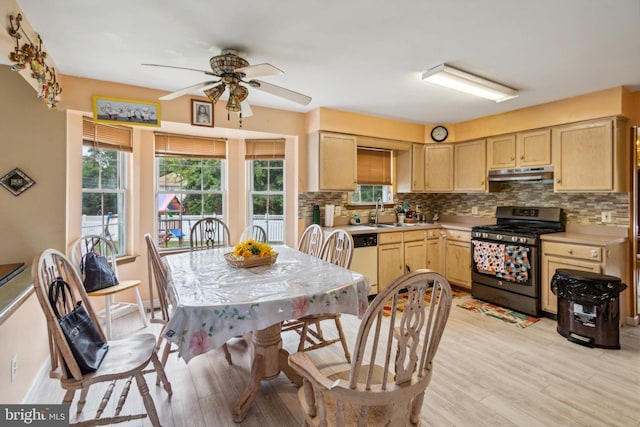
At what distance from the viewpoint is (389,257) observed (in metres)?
4.19

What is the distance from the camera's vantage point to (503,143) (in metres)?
4.11

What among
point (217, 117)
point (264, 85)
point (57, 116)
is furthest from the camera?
point (217, 117)

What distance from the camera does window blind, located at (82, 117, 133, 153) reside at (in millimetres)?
3123

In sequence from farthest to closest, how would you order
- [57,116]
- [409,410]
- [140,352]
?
[57,116] < [140,352] < [409,410]

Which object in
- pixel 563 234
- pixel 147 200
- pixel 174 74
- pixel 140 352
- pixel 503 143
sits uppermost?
pixel 174 74

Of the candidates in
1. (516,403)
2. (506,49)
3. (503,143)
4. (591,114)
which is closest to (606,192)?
(591,114)

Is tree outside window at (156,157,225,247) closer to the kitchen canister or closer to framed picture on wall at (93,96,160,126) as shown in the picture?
framed picture on wall at (93,96,160,126)

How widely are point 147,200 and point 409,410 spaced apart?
3.60 m

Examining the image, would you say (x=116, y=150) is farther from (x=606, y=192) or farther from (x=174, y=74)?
(x=606, y=192)

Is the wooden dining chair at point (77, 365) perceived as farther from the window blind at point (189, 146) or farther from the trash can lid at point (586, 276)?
the trash can lid at point (586, 276)

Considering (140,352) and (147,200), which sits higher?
(147,200)

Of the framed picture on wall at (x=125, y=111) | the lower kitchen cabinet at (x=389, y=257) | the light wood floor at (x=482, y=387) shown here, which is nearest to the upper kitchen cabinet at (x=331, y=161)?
the lower kitchen cabinet at (x=389, y=257)

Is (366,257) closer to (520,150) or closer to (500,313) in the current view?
(500,313)

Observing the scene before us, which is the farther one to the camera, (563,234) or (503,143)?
(503,143)
